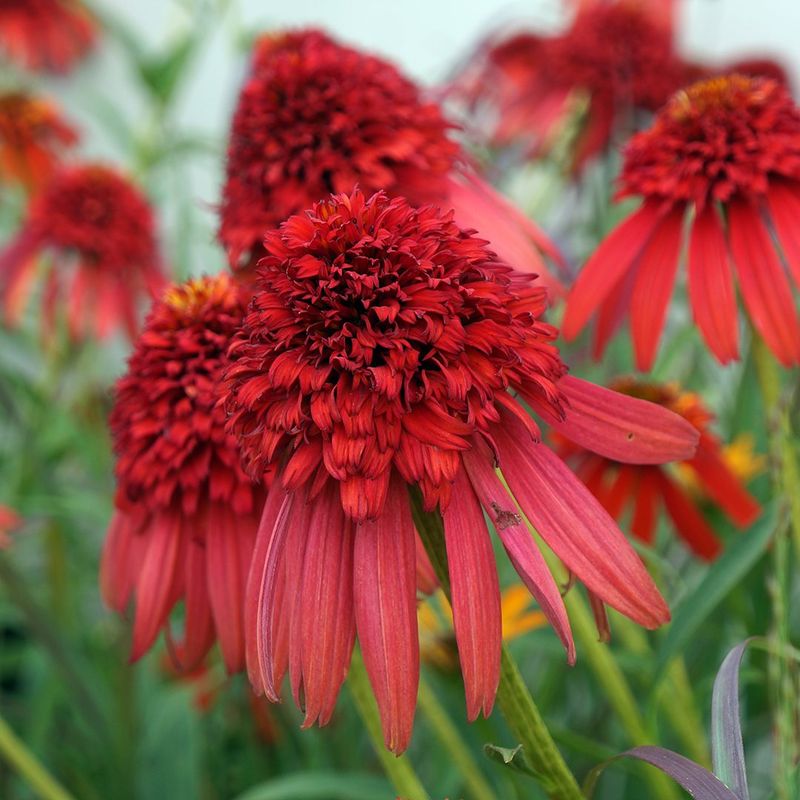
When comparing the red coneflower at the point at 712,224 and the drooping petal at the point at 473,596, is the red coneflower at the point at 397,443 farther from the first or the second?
the red coneflower at the point at 712,224

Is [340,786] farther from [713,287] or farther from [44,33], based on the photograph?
[44,33]

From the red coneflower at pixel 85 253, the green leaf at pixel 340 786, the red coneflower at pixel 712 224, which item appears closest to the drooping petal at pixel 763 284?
the red coneflower at pixel 712 224

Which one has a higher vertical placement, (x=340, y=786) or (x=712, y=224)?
(x=712, y=224)

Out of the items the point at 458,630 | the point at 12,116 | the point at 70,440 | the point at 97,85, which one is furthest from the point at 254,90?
the point at 97,85

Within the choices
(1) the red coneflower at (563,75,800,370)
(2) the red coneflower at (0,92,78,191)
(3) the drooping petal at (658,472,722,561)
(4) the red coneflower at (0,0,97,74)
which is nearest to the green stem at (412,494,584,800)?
(1) the red coneflower at (563,75,800,370)

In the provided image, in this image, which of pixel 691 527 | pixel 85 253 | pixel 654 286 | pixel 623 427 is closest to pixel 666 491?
pixel 691 527

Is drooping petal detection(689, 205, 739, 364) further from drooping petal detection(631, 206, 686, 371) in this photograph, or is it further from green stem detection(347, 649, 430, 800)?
green stem detection(347, 649, 430, 800)
